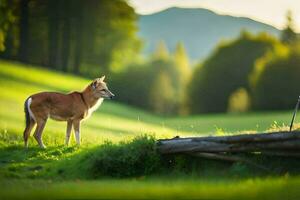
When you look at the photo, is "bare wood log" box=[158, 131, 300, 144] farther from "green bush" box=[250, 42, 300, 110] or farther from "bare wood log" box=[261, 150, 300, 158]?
"green bush" box=[250, 42, 300, 110]

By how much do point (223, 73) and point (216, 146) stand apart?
64975mm

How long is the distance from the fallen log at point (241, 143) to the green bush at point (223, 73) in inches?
2464

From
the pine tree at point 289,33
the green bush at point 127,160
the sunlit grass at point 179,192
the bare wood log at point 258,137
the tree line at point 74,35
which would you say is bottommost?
the sunlit grass at point 179,192

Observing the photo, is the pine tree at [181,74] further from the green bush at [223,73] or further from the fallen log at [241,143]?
the fallen log at [241,143]

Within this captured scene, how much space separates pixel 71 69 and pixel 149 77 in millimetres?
8908

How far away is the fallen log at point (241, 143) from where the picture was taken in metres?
12.8

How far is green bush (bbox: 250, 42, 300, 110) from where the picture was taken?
230 ft

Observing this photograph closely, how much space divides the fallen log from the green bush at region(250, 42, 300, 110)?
5725 cm

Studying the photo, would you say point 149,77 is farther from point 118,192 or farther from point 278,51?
point 118,192

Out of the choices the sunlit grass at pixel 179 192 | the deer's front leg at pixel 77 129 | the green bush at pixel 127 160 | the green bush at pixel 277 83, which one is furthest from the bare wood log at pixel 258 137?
the green bush at pixel 277 83

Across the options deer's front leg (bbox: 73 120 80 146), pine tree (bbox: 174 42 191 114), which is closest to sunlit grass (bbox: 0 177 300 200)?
deer's front leg (bbox: 73 120 80 146)

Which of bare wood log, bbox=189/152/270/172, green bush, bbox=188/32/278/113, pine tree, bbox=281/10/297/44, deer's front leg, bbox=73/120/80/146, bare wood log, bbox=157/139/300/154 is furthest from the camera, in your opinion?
pine tree, bbox=281/10/297/44

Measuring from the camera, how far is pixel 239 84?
3034 inches

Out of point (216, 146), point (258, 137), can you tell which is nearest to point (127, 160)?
point (216, 146)
